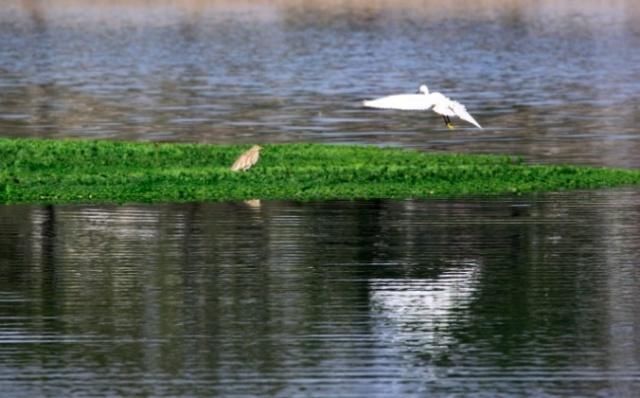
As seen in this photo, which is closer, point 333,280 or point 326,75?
point 333,280

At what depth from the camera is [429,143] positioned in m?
29.8

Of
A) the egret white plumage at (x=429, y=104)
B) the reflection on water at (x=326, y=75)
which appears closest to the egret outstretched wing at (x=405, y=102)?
the egret white plumage at (x=429, y=104)

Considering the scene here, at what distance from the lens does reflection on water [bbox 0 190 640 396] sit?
42.3ft

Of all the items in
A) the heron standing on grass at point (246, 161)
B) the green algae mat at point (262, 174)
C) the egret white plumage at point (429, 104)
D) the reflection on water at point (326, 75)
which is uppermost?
the egret white plumage at point (429, 104)

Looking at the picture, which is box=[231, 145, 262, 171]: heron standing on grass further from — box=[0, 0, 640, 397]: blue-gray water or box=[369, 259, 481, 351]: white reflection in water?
box=[369, 259, 481, 351]: white reflection in water

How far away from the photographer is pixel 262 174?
2364cm

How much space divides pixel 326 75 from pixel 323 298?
36385 millimetres

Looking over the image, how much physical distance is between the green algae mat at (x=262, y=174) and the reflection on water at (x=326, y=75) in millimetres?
2642

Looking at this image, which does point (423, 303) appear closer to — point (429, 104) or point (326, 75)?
point (429, 104)

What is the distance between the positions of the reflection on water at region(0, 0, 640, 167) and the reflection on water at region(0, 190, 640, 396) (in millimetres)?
7644

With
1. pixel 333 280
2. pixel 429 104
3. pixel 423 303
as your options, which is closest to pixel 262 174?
pixel 429 104

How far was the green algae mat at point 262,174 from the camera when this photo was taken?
22.2m

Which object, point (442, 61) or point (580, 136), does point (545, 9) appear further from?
point (580, 136)

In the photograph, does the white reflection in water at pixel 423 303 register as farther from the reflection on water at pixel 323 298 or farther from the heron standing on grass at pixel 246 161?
the heron standing on grass at pixel 246 161
